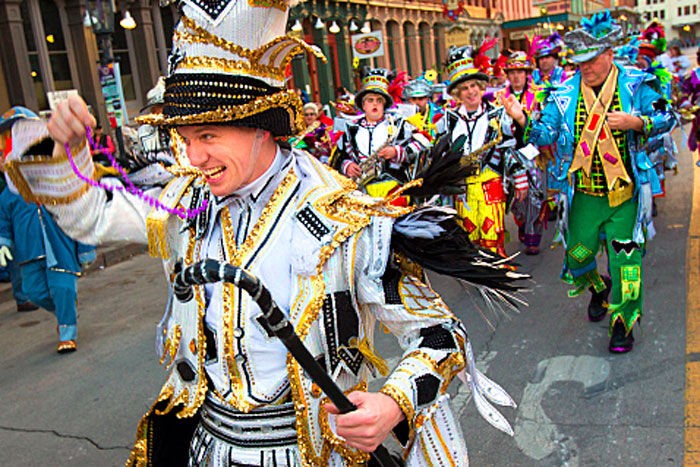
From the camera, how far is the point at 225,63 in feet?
5.60

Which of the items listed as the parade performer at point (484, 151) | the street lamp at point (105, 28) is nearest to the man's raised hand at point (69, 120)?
the parade performer at point (484, 151)

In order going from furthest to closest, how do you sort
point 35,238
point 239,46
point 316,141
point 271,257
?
point 316,141, point 35,238, point 271,257, point 239,46

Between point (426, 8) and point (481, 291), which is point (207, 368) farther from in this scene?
point (426, 8)

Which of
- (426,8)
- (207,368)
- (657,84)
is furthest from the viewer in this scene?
(426,8)

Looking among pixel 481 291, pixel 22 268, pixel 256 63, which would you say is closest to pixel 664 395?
pixel 481 291

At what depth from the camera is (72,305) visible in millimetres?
5805

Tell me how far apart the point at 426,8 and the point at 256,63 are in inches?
1521

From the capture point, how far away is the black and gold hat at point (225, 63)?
1687mm

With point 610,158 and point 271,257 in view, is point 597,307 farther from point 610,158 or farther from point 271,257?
point 271,257

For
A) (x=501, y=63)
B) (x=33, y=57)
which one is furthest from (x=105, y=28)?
(x=33, y=57)

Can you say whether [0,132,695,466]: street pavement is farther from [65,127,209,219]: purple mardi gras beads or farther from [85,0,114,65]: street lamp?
[85,0,114,65]: street lamp

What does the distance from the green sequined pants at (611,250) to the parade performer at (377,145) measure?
1871mm

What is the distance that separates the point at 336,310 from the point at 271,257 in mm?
218

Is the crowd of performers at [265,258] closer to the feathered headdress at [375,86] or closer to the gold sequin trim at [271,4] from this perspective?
the gold sequin trim at [271,4]
